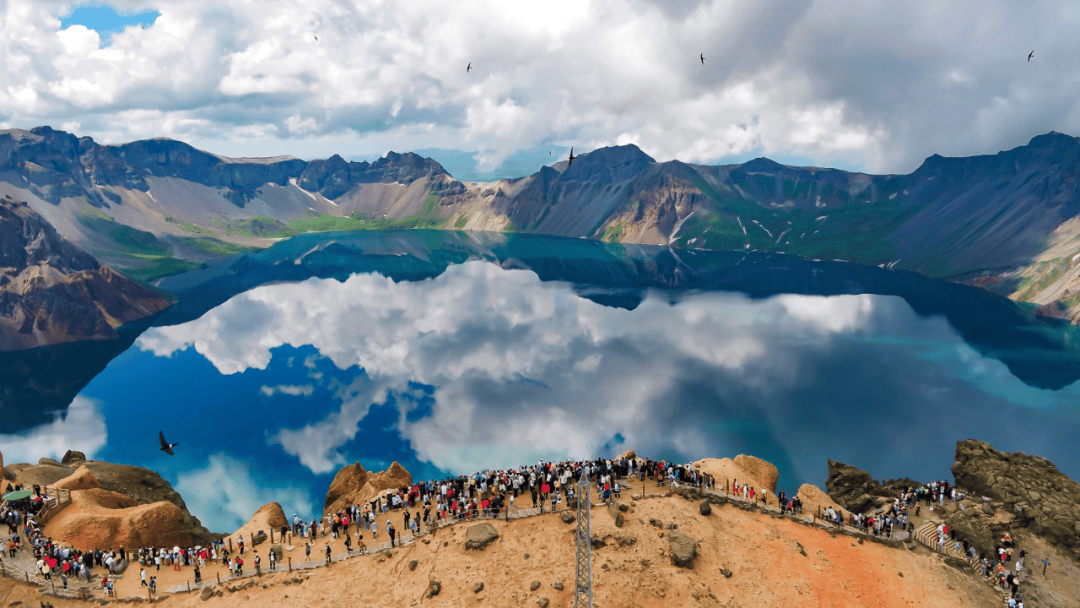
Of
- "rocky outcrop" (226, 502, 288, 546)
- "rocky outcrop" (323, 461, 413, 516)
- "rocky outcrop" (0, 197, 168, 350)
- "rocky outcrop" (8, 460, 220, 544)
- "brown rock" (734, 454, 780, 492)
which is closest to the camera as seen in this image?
"rocky outcrop" (226, 502, 288, 546)

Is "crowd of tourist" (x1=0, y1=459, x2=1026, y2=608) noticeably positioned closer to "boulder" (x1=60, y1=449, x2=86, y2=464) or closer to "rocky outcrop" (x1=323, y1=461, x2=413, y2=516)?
"rocky outcrop" (x1=323, y1=461, x2=413, y2=516)

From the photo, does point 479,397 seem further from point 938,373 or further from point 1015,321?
point 1015,321

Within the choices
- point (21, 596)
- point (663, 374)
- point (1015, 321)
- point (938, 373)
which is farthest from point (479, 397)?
point (1015, 321)

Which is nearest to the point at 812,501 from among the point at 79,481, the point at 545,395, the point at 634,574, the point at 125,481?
the point at 634,574

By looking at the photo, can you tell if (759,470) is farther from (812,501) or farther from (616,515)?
(616,515)

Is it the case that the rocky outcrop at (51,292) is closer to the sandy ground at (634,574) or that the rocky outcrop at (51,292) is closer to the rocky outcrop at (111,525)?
the rocky outcrop at (111,525)

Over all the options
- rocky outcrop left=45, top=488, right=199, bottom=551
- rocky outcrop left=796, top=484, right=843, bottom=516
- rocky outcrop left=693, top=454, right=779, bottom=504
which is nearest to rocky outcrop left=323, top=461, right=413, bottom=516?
rocky outcrop left=45, top=488, right=199, bottom=551

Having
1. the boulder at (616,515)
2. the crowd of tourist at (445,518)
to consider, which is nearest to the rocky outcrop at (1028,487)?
the crowd of tourist at (445,518)
